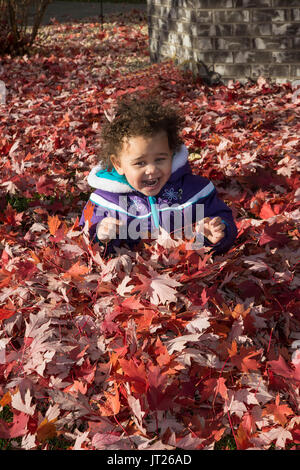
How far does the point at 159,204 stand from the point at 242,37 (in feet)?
13.8

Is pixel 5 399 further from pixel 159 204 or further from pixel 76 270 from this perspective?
pixel 159 204

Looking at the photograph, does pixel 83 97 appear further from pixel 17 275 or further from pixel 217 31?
pixel 17 275

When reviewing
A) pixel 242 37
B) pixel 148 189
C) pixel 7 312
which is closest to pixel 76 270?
pixel 7 312

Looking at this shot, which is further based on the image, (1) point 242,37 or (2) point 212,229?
(1) point 242,37

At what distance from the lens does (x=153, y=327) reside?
222 cm

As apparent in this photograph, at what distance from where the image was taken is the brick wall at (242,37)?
20.3 feet

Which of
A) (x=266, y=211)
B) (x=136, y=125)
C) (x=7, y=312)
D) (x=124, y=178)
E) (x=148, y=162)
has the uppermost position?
(x=136, y=125)

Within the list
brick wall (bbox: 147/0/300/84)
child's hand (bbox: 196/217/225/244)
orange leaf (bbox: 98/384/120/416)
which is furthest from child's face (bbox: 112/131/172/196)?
brick wall (bbox: 147/0/300/84)

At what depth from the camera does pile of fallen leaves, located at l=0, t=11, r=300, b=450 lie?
1908 millimetres

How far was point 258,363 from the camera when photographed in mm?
2119

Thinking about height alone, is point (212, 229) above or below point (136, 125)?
below

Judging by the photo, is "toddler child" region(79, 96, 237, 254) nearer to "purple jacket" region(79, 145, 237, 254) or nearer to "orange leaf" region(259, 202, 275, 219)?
"purple jacket" region(79, 145, 237, 254)

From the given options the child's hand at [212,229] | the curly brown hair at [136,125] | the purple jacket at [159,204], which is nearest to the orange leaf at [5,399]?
the purple jacket at [159,204]
